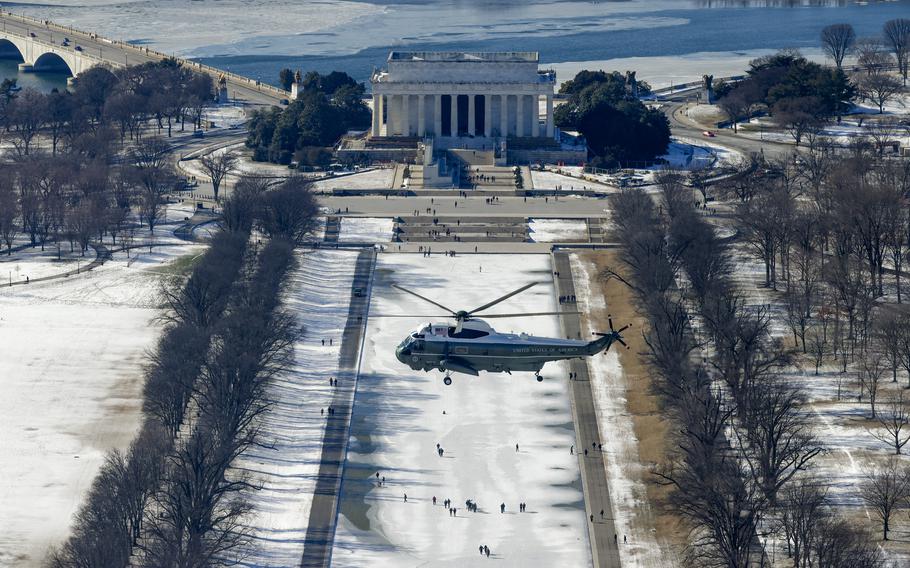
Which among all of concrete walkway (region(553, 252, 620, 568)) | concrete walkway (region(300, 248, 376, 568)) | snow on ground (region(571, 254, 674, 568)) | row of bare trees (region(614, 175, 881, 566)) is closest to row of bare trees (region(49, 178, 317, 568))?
concrete walkway (region(300, 248, 376, 568))

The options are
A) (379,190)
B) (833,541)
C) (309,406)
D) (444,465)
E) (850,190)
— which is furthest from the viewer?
(379,190)

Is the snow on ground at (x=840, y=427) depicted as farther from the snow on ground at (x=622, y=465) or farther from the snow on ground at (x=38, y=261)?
the snow on ground at (x=38, y=261)

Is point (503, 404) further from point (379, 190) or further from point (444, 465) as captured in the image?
point (379, 190)

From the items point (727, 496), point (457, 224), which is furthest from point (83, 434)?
point (457, 224)

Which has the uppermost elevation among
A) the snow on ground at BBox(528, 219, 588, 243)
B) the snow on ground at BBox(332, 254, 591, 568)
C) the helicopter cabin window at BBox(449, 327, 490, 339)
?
the helicopter cabin window at BBox(449, 327, 490, 339)

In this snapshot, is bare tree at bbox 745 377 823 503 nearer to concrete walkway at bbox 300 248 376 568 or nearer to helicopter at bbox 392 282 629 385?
helicopter at bbox 392 282 629 385

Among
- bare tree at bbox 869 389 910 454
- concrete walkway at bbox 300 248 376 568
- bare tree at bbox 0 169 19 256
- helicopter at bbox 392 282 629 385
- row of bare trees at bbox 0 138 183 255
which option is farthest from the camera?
row of bare trees at bbox 0 138 183 255
